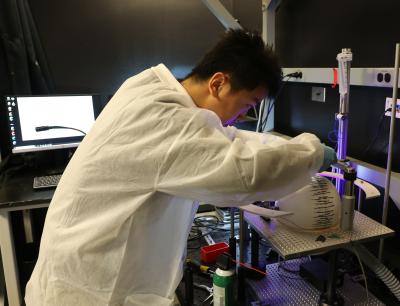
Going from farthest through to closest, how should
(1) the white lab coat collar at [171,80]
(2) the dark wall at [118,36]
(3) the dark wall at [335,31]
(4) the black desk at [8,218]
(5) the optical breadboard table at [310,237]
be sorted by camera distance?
(2) the dark wall at [118,36], (4) the black desk at [8,218], (3) the dark wall at [335,31], (5) the optical breadboard table at [310,237], (1) the white lab coat collar at [171,80]

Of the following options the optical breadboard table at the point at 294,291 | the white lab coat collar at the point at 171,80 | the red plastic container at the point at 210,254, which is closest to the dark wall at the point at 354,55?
the optical breadboard table at the point at 294,291

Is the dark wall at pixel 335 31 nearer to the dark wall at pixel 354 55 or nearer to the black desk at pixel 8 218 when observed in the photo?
the dark wall at pixel 354 55

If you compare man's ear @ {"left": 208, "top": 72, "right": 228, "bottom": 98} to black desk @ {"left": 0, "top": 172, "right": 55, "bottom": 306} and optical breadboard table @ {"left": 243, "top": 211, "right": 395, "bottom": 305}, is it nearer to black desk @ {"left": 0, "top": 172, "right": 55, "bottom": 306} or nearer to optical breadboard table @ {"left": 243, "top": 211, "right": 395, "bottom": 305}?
optical breadboard table @ {"left": 243, "top": 211, "right": 395, "bottom": 305}

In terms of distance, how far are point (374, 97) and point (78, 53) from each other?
1813 millimetres

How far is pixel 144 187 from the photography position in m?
0.77

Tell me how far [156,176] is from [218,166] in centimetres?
13

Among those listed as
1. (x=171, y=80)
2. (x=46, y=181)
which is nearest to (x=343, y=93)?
(x=171, y=80)

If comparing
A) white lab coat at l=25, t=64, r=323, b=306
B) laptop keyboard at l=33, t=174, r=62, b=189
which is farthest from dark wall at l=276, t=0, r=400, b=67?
laptop keyboard at l=33, t=174, r=62, b=189

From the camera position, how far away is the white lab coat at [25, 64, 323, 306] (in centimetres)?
73

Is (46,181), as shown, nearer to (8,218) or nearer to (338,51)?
(8,218)

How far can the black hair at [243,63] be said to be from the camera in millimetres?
897

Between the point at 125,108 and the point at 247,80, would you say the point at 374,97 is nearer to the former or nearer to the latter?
the point at 247,80

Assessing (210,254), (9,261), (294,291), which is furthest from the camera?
(9,261)

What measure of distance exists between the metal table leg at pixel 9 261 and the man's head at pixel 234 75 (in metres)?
1.31
